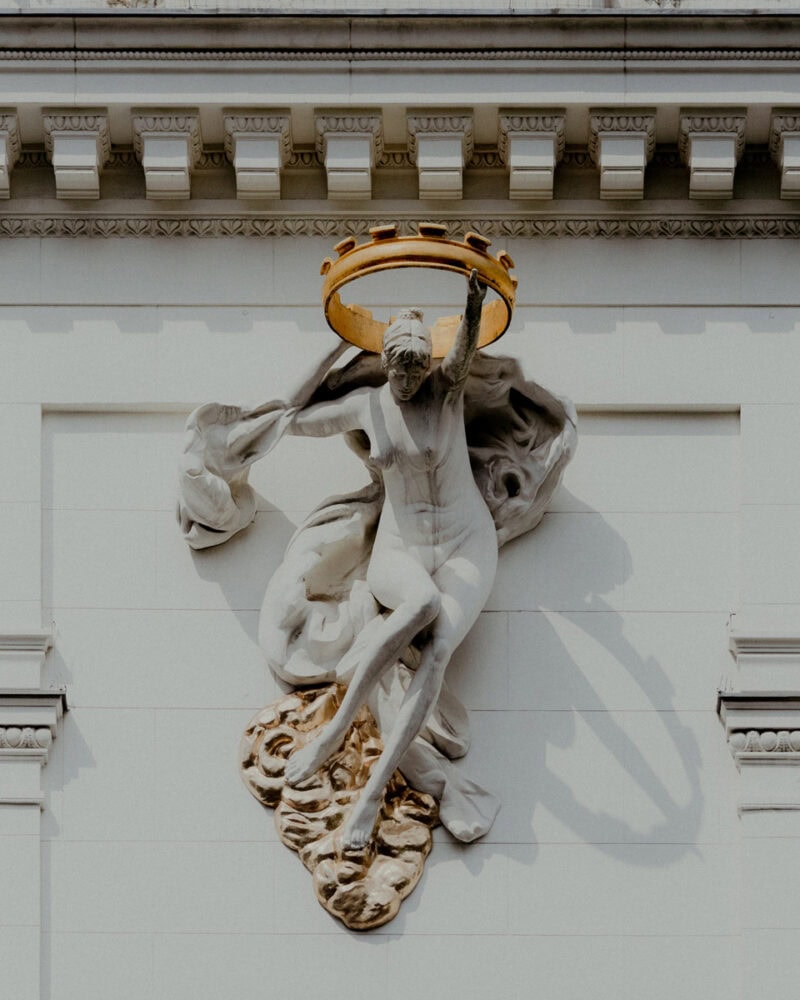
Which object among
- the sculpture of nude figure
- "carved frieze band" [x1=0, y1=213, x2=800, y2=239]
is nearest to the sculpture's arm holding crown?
the sculpture of nude figure

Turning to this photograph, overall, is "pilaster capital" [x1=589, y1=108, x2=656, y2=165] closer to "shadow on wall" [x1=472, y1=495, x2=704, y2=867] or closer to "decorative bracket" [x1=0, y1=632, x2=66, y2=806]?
"shadow on wall" [x1=472, y1=495, x2=704, y2=867]

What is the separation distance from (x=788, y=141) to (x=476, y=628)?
2.80 metres

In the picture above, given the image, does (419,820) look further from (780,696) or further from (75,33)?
(75,33)

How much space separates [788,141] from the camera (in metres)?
16.0

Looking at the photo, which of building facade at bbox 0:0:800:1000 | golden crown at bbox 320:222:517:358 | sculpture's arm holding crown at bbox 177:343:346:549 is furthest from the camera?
sculpture's arm holding crown at bbox 177:343:346:549

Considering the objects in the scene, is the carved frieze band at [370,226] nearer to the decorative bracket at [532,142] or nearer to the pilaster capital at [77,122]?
the decorative bracket at [532,142]

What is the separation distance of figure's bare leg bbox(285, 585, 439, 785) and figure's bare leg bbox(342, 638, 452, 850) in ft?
0.54

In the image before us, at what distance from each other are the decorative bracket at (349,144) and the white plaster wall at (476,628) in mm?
359

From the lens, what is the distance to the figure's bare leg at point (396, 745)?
1506cm

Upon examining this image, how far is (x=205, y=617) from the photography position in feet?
51.4

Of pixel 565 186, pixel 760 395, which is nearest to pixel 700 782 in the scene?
pixel 760 395

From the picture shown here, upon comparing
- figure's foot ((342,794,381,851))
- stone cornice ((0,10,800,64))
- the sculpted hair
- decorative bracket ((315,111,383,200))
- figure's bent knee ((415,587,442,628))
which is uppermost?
stone cornice ((0,10,800,64))

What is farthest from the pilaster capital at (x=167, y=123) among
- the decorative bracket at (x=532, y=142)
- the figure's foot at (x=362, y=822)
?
the figure's foot at (x=362, y=822)

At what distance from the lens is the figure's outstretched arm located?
14.9 m
